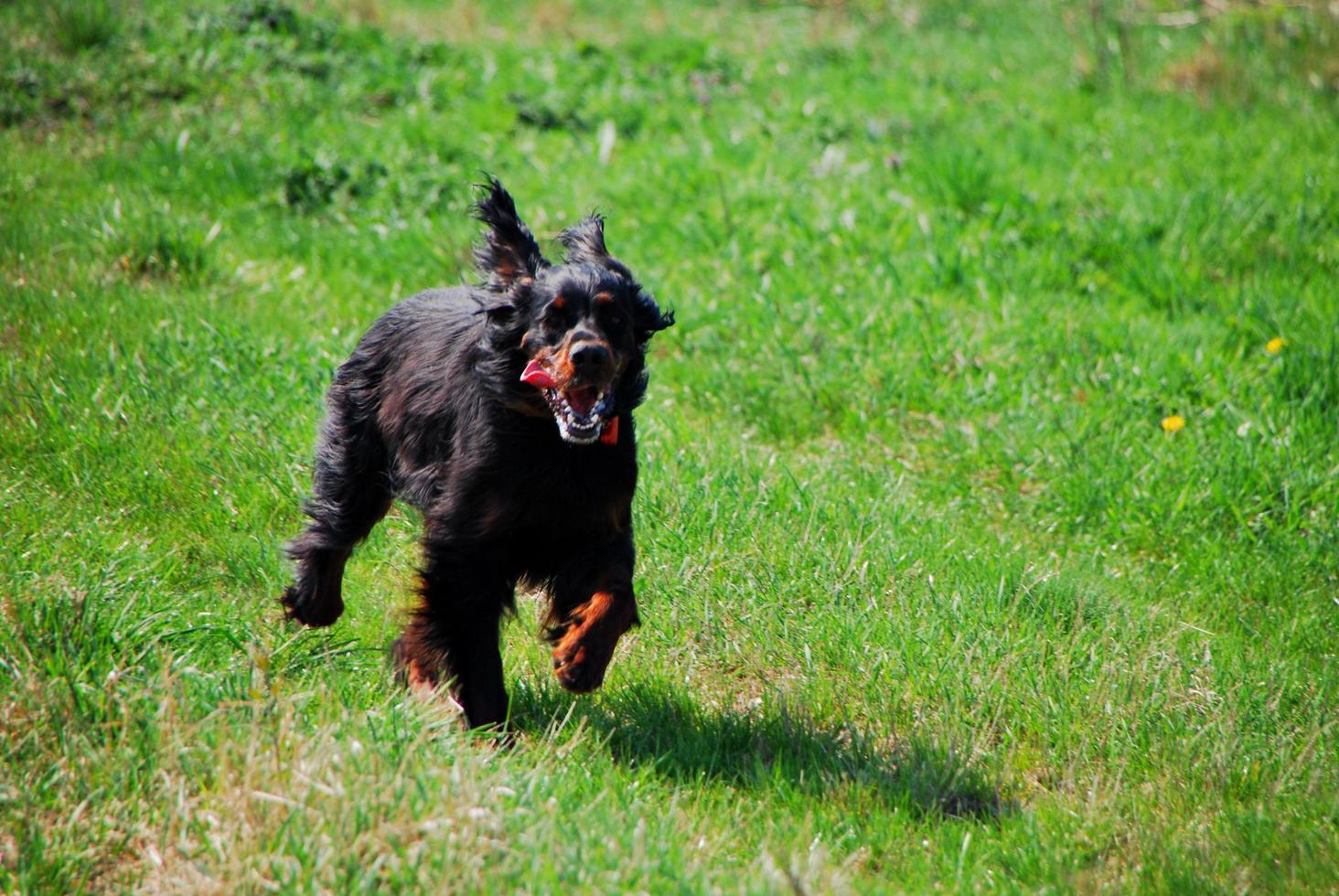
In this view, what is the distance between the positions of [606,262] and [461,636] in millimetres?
1137

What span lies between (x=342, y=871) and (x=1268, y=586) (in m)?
3.45

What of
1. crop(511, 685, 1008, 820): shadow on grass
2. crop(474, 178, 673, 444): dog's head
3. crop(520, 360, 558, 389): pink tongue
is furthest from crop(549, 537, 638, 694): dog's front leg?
crop(520, 360, 558, 389): pink tongue

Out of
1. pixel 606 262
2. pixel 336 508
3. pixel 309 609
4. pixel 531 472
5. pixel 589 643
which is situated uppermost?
pixel 606 262

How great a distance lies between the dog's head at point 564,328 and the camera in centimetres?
328

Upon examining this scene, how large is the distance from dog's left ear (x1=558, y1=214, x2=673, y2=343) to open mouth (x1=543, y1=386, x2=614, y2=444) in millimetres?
354

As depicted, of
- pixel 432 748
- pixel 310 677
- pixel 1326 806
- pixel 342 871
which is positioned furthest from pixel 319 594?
pixel 1326 806

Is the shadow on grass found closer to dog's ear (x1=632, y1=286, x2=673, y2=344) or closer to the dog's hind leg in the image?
the dog's hind leg

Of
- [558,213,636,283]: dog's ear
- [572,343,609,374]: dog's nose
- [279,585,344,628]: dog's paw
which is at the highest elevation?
[558,213,636,283]: dog's ear

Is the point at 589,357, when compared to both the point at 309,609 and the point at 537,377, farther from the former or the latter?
the point at 309,609

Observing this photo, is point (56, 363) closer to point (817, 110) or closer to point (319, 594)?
point (319, 594)

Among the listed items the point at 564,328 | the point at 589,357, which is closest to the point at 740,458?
the point at 564,328

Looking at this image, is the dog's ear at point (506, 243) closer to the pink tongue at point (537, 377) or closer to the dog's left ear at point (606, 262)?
the dog's left ear at point (606, 262)

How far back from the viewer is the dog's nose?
127 inches

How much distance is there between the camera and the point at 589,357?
3.23 meters
